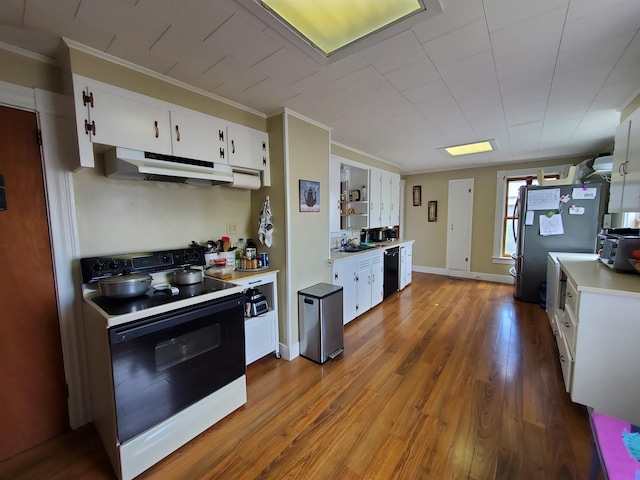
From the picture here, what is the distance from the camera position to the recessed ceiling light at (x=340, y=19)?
1.26 metres

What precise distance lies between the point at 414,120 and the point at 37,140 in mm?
2935

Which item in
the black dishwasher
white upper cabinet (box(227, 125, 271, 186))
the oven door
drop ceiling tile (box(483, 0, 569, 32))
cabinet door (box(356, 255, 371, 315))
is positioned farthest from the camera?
the black dishwasher

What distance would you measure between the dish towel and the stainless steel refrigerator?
12.0ft

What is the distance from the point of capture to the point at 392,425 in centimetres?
172

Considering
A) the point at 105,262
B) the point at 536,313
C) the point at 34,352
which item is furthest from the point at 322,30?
the point at 536,313

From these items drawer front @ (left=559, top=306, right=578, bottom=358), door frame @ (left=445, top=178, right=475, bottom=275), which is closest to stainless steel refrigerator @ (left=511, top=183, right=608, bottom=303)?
door frame @ (left=445, top=178, right=475, bottom=275)

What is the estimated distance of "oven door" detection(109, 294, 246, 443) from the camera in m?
1.32

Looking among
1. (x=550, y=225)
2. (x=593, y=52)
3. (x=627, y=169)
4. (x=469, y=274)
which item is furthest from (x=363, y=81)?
(x=469, y=274)

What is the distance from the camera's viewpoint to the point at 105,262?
66.3 inches

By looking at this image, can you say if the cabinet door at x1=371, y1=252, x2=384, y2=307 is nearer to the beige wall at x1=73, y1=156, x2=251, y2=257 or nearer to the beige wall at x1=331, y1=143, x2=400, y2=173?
the beige wall at x1=331, y1=143, x2=400, y2=173

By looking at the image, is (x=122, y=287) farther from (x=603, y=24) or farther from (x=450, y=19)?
(x=603, y=24)

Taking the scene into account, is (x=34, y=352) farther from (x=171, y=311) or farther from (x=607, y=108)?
(x=607, y=108)

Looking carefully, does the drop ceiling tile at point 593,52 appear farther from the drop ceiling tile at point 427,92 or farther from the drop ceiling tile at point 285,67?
the drop ceiling tile at point 285,67

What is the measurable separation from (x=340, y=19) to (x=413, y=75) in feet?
2.26
